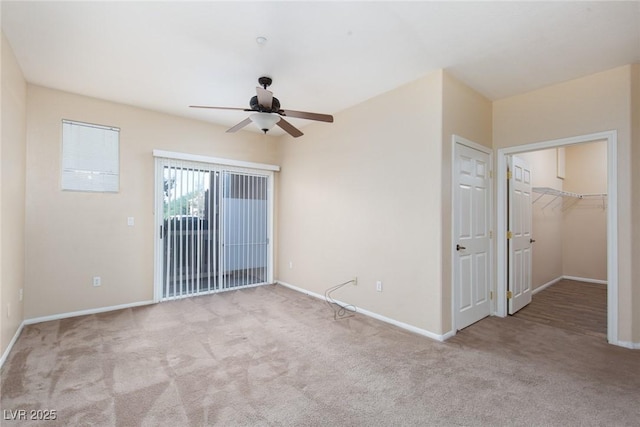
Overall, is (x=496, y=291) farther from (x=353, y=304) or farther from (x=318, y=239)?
(x=318, y=239)

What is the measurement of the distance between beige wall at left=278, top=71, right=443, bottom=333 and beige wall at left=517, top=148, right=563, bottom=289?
246 centimetres

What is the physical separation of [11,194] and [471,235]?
480cm

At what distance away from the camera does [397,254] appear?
346cm

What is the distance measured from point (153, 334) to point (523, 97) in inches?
200

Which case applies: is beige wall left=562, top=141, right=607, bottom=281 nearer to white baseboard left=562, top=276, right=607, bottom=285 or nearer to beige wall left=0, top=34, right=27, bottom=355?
white baseboard left=562, top=276, right=607, bottom=285

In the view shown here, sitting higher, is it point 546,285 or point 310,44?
point 310,44

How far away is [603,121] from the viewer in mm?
3018

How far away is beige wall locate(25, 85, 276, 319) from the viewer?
11.3 feet

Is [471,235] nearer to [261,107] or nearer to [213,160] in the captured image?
[261,107]

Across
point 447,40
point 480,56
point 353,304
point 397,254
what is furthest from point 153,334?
point 480,56

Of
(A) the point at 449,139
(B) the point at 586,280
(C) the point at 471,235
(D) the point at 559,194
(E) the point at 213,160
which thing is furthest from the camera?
(B) the point at 586,280

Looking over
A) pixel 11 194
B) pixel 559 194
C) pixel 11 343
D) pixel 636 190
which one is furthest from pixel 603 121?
pixel 11 343

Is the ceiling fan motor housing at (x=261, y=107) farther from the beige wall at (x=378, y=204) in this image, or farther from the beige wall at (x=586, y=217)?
the beige wall at (x=586, y=217)

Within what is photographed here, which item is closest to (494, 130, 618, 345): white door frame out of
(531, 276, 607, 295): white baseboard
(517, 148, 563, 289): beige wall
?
(517, 148, 563, 289): beige wall
